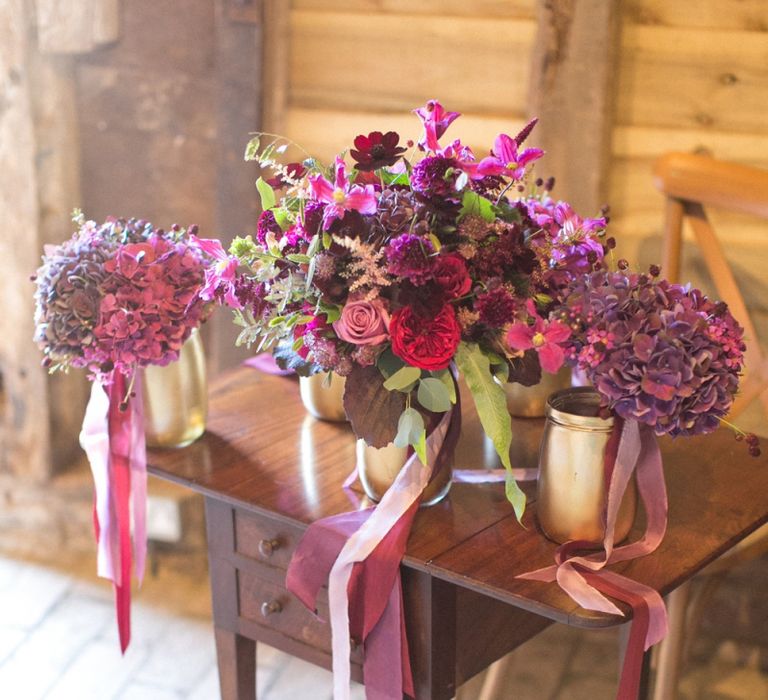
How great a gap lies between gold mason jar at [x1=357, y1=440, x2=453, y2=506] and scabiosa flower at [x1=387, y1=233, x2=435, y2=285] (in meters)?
0.28

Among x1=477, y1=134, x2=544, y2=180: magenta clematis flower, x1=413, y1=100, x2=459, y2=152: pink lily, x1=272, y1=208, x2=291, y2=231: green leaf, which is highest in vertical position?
x1=413, y1=100, x2=459, y2=152: pink lily

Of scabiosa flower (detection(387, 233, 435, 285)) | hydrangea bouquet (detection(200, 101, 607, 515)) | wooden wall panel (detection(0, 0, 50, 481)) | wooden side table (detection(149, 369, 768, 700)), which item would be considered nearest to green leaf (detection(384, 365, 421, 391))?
hydrangea bouquet (detection(200, 101, 607, 515))

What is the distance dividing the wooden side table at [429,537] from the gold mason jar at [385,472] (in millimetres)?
28

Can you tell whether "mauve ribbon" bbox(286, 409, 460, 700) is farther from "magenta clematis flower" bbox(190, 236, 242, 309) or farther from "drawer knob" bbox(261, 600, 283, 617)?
"magenta clematis flower" bbox(190, 236, 242, 309)

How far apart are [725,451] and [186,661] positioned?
52.2 inches

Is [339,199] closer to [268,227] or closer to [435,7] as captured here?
[268,227]

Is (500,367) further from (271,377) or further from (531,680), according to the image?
(531,680)

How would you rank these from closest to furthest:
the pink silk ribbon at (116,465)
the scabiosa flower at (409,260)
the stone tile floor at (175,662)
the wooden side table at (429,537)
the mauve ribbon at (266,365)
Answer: the scabiosa flower at (409,260) → the wooden side table at (429,537) → the pink silk ribbon at (116,465) → the mauve ribbon at (266,365) → the stone tile floor at (175,662)

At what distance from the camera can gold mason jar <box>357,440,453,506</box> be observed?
1436mm

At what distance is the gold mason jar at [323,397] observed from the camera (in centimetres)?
169

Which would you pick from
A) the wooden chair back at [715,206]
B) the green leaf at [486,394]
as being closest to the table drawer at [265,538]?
the green leaf at [486,394]

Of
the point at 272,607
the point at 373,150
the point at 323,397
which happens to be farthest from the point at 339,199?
the point at 272,607

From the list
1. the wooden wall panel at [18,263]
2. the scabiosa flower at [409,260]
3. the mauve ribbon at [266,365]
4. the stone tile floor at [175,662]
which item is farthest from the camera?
the wooden wall panel at [18,263]

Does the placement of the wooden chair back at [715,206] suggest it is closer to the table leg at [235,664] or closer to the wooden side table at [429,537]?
the wooden side table at [429,537]
